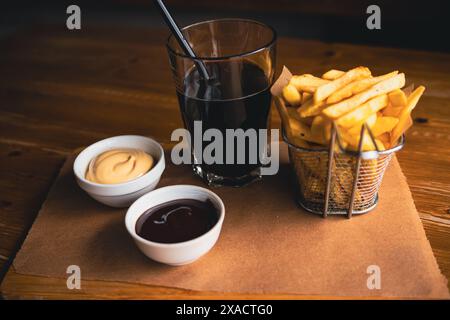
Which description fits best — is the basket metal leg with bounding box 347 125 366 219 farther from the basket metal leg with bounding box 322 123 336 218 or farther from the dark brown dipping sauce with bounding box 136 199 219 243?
the dark brown dipping sauce with bounding box 136 199 219 243

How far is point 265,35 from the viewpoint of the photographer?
116cm

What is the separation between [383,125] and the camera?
37.2 inches

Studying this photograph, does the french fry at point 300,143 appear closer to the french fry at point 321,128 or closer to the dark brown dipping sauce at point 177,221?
the french fry at point 321,128

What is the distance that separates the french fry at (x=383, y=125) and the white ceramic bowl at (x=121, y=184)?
0.49 meters

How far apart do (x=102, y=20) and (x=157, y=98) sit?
2.01 metres

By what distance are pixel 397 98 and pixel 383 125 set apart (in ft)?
0.19

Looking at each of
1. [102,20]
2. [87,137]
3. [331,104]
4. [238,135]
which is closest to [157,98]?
[87,137]

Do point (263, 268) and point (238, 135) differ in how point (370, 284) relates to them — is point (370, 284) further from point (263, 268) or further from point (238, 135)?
point (238, 135)

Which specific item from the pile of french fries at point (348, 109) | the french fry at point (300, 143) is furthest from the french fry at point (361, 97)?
the french fry at point (300, 143)

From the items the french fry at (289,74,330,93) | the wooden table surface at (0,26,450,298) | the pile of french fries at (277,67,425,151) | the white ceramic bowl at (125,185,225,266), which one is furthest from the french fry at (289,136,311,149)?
the wooden table surface at (0,26,450,298)

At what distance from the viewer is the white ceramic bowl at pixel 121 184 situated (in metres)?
1.07

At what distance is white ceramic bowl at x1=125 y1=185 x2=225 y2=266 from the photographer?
3.01 ft

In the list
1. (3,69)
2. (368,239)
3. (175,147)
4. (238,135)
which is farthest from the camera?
(3,69)

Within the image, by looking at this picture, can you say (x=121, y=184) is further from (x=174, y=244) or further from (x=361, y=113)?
(x=361, y=113)
